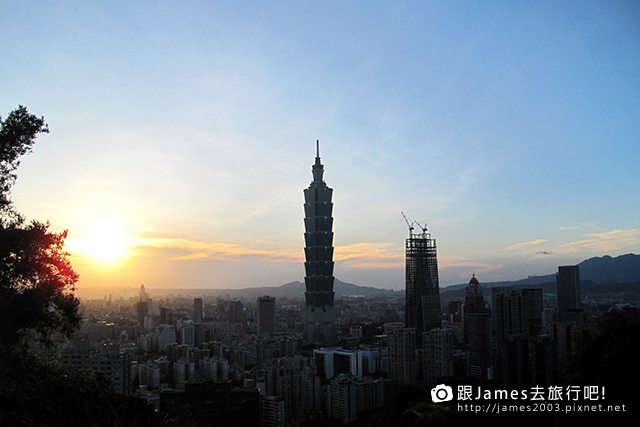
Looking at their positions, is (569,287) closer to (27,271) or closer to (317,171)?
(317,171)

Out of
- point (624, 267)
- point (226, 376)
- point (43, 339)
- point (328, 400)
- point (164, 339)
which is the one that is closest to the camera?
point (43, 339)

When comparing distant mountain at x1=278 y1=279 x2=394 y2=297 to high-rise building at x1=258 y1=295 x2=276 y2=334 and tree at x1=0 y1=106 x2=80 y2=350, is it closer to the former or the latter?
high-rise building at x1=258 y1=295 x2=276 y2=334

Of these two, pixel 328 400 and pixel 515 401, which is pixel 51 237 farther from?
pixel 328 400

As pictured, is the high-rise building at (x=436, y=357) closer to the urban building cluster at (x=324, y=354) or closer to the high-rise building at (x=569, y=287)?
the urban building cluster at (x=324, y=354)

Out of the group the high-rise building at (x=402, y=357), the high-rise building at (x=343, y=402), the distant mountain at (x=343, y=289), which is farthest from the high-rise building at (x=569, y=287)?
the distant mountain at (x=343, y=289)

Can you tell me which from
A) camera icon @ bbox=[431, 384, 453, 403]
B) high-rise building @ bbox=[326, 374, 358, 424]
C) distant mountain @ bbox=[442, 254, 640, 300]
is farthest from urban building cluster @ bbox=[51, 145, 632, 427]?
distant mountain @ bbox=[442, 254, 640, 300]

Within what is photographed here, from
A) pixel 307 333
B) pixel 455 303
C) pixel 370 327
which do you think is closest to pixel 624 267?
pixel 455 303
